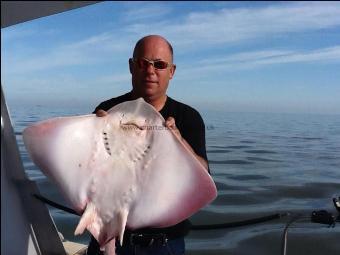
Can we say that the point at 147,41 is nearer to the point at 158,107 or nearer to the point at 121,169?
the point at 158,107

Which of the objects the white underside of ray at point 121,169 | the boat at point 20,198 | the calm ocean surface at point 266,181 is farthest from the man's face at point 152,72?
the calm ocean surface at point 266,181

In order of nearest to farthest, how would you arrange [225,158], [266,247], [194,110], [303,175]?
[194,110]
[266,247]
[303,175]
[225,158]

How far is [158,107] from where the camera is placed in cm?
135

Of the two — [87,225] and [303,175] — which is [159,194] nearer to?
[87,225]

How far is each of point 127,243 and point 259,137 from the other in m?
3.11

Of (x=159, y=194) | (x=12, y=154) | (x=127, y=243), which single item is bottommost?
(x=127, y=243)

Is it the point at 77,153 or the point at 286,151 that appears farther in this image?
the point at 286,151

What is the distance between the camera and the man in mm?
1309

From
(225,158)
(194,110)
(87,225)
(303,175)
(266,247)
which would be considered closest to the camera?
(87,225)

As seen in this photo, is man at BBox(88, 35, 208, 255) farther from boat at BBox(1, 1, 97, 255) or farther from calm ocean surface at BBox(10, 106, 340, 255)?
calm ocean surface at BBox(10, 106, 340, 255)

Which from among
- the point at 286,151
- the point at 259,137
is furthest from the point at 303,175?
the point at 259,137

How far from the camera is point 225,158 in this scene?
407cm

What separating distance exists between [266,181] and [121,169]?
9.29 feet

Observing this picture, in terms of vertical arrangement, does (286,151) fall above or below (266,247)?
above
